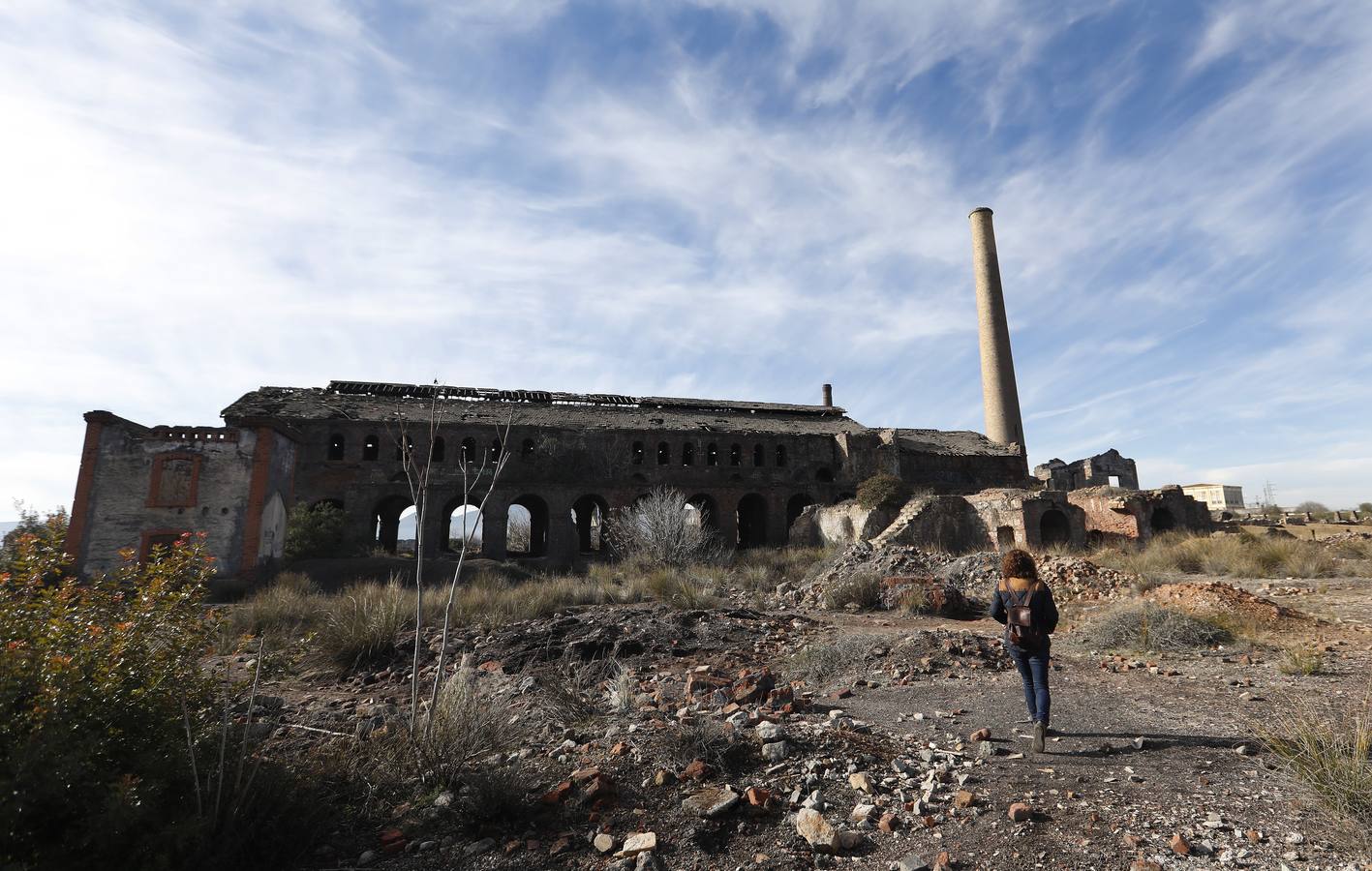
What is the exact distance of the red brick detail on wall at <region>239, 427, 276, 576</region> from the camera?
18984mm

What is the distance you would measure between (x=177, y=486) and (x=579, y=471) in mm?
13958

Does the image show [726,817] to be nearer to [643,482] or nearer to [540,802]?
[540,802]

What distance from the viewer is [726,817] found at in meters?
3.92

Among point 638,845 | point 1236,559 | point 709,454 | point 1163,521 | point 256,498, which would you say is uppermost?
point 709,454

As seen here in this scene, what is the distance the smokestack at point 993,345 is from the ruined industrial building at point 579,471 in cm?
10

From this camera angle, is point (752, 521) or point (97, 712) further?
point (752, 521)

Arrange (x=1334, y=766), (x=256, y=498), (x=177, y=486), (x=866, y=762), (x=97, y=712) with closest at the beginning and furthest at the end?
(x=97, y=712), (x=1334, y=766), (x=866, y=762), (x=177, y=486), (x=256, y=498)

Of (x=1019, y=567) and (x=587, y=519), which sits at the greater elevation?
(x=587, y=519)

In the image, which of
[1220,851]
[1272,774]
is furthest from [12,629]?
[1272,774]

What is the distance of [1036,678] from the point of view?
4.95m

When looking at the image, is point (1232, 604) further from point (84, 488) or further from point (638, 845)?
point (84, 488)

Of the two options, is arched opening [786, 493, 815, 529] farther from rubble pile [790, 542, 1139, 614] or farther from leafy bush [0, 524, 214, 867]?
leafy bush [0, 524, 214, 867]

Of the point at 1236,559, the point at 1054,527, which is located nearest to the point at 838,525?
the point at 1054,527

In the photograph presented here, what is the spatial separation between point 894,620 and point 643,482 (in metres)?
17.9
